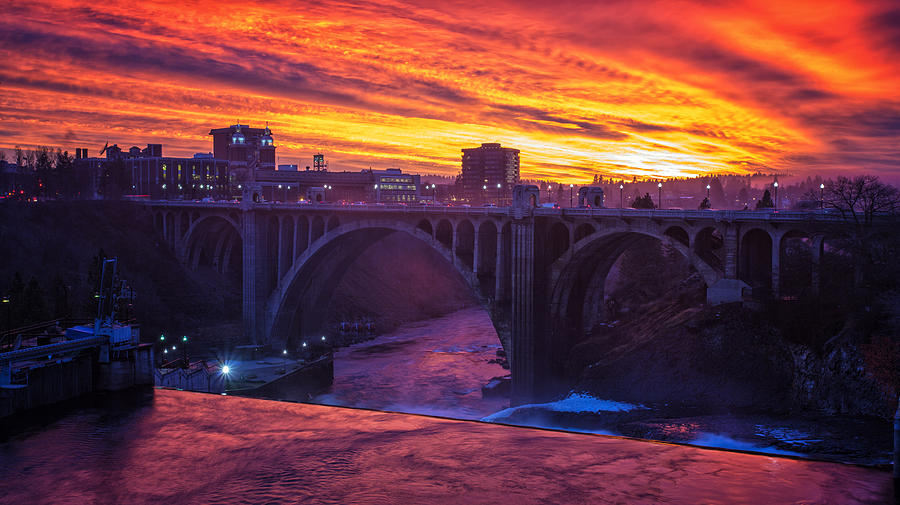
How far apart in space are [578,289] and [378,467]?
35413mm

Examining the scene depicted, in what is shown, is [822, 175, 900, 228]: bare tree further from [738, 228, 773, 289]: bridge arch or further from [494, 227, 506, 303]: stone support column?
[494, 227, 506, 303]: stone support column

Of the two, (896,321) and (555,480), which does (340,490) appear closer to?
(555,480)

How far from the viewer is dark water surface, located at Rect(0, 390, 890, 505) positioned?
1738 centimetres

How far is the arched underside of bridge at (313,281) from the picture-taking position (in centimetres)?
7125

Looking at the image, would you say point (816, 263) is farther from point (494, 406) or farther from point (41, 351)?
point (41, 351)

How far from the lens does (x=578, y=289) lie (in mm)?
52562

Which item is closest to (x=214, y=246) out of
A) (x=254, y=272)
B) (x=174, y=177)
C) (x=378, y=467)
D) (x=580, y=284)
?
(x=254, y=272)

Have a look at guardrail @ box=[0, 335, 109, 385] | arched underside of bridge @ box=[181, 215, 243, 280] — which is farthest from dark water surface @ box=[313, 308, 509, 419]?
guardrail @ box=[0, 335, 109, 385]

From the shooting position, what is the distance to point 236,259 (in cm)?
10081

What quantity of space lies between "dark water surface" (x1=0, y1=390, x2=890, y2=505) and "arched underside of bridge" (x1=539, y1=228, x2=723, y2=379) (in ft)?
91.7

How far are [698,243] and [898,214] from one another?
1048cm

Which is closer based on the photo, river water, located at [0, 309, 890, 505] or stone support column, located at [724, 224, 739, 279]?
river water, located at [0, 309, 890, 505]

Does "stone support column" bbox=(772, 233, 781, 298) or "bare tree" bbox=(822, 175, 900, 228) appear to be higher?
"bare tree" bbox=(822, 175, 900, 228)

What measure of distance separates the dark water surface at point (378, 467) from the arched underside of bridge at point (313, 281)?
148 feet
